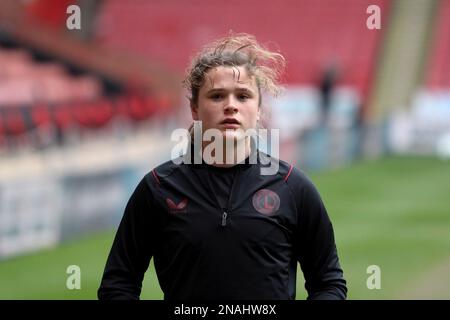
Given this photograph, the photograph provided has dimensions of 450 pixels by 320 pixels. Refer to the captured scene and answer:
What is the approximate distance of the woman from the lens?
8.60ft

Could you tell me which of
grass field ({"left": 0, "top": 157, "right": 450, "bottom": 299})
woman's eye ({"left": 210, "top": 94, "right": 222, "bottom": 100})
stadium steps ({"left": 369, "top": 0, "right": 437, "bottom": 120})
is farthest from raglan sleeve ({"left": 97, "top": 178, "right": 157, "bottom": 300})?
stadium steps ({"left": 369, "top": 0, "right": 437, "bottom": 120})

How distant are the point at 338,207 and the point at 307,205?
453 inches

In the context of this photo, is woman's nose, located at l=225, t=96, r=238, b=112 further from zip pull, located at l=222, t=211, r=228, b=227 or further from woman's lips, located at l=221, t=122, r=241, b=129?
zip pull, located at l=222, t=211, r=228, b=227

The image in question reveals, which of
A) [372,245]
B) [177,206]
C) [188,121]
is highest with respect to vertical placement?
[188,121]

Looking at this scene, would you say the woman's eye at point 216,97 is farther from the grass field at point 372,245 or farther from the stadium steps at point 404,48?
the stadium steps at point 404,48

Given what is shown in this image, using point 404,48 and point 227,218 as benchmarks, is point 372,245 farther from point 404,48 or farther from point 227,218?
point 404,48

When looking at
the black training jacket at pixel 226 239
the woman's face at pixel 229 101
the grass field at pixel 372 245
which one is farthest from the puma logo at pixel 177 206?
the grass field at pixel 372 245

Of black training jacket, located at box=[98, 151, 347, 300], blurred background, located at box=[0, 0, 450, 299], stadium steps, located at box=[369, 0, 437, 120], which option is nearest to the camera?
black training jacket, located at box=[98, 151, 347, 300]

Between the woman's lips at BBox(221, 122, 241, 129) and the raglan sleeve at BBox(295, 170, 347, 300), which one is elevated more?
the woman's lips at BBox(221, 122, 241, 129)

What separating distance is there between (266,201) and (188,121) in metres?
11.3

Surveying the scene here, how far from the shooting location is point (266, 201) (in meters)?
2.68

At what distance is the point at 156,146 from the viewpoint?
477 inches

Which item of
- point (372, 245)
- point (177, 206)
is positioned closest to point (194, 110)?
point (177, 206)

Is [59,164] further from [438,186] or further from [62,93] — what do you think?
[438,186]
